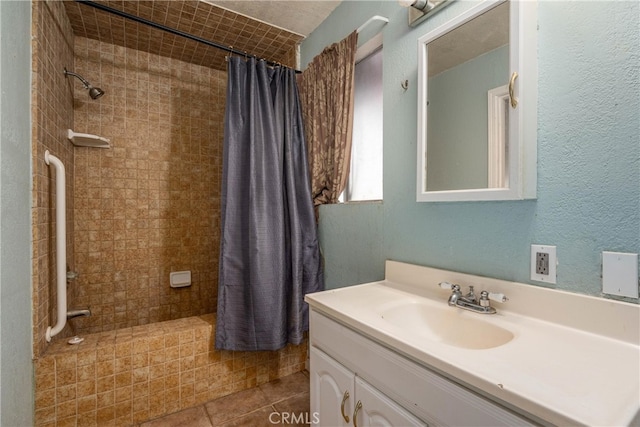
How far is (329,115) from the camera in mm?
1759

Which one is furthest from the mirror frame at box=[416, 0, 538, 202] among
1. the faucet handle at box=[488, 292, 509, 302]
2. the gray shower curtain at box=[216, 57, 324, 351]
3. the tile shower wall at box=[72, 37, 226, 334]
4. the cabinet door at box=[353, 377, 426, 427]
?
the tile shower wall at box=[72, 37, 226, 334]

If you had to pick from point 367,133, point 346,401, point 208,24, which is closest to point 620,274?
point 346,401

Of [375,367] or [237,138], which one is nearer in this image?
[375,367]

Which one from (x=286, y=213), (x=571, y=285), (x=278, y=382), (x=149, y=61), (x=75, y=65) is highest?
(x=149, y=61)

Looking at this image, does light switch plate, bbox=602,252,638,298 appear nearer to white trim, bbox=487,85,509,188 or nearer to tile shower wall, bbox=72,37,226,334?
white trim, bbox=487,85,509,188

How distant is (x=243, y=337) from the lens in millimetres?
1747

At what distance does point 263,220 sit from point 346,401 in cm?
103

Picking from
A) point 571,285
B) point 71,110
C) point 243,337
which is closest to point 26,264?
point 243,337

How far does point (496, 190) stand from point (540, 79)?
1.19 ft

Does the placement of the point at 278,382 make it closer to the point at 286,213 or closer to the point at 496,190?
the point at 286,213

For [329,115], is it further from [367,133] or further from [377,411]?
[377,411]

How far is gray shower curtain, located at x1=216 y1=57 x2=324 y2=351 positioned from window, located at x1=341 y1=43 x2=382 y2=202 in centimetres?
31

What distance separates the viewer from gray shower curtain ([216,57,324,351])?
1.73m

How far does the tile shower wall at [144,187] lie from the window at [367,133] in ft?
4.42
